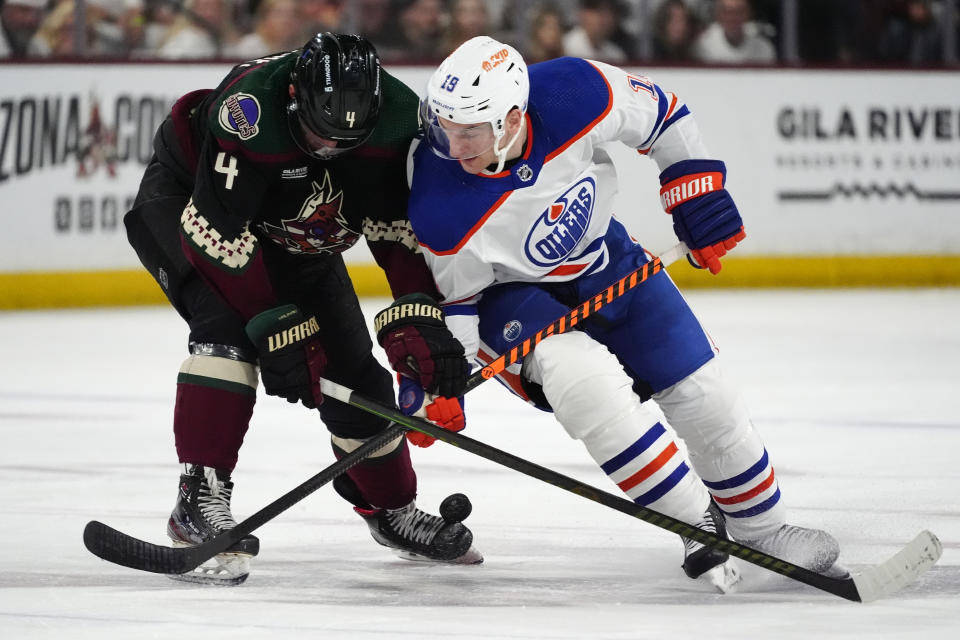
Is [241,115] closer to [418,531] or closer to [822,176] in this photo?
[418,531]

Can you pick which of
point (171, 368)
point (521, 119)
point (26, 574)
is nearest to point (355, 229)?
point (521, 119)

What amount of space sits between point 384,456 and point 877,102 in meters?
5.57

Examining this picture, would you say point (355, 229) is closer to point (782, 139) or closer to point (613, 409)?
point (613, 409)

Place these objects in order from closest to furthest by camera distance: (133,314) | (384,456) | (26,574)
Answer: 1. (26,574)
2. (384,456)
3. (133,314)

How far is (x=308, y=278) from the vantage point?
3.08 metres

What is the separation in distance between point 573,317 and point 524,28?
5006 millimetres

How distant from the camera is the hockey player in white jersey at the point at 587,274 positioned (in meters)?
2.66

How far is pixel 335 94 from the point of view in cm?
262

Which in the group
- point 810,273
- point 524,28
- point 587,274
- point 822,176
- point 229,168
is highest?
point 524,28

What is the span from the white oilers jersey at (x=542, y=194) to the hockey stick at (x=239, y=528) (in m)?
0.10

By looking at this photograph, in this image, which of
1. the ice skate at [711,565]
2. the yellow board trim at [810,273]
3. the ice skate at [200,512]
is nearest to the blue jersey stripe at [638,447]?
the ice skate at [711,565]

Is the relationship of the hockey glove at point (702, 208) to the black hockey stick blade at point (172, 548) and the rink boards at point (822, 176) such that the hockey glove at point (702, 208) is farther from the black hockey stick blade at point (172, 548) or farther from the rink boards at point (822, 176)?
the rink boards at point (822, 176)

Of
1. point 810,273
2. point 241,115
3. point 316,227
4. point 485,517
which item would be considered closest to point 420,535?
point 485,517

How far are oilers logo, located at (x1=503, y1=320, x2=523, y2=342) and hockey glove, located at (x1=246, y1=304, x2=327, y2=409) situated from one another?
356 millimetres
